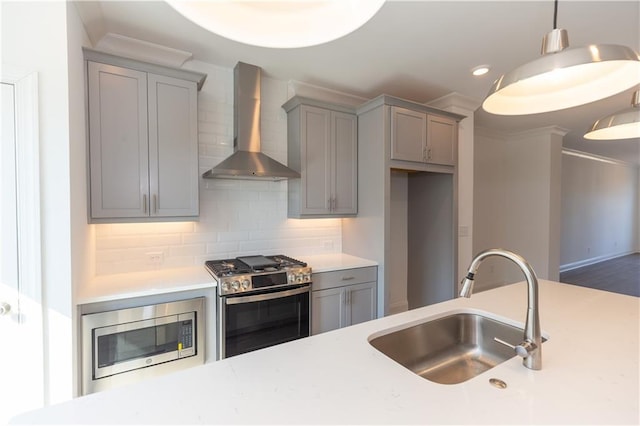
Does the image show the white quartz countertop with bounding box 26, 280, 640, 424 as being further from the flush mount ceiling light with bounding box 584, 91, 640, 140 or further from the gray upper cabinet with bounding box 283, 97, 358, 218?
the gray upper cabinet with bounding box 283, 97, 358, 218

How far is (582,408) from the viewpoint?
787 millimetres

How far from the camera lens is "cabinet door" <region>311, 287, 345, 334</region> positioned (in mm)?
2428

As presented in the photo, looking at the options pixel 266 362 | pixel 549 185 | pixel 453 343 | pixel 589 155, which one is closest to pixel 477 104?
pixel 549 185

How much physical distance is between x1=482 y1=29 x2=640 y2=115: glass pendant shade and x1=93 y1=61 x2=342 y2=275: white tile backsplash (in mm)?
2077

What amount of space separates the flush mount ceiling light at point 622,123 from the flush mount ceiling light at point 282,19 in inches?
55.5

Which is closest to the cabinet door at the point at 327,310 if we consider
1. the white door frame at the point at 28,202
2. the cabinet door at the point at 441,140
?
the cabinet door at the point at 441,140

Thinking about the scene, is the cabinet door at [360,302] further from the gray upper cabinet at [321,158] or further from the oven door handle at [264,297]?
the gray upper cabinet at [321,158]

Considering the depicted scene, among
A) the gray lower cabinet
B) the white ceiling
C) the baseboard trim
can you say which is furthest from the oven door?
the baseboard trim

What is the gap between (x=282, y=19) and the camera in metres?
0.72

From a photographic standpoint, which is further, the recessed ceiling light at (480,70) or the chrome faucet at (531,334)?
the recessed ceiling light at (480,70)

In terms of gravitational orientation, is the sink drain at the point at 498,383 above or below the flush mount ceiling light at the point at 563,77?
below

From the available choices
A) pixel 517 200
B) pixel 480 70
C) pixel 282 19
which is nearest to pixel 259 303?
pixel 282 19

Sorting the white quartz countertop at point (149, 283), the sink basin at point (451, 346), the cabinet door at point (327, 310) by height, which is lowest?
the cabinet door at point (327, 310)

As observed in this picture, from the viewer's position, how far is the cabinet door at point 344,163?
2.88 meters
